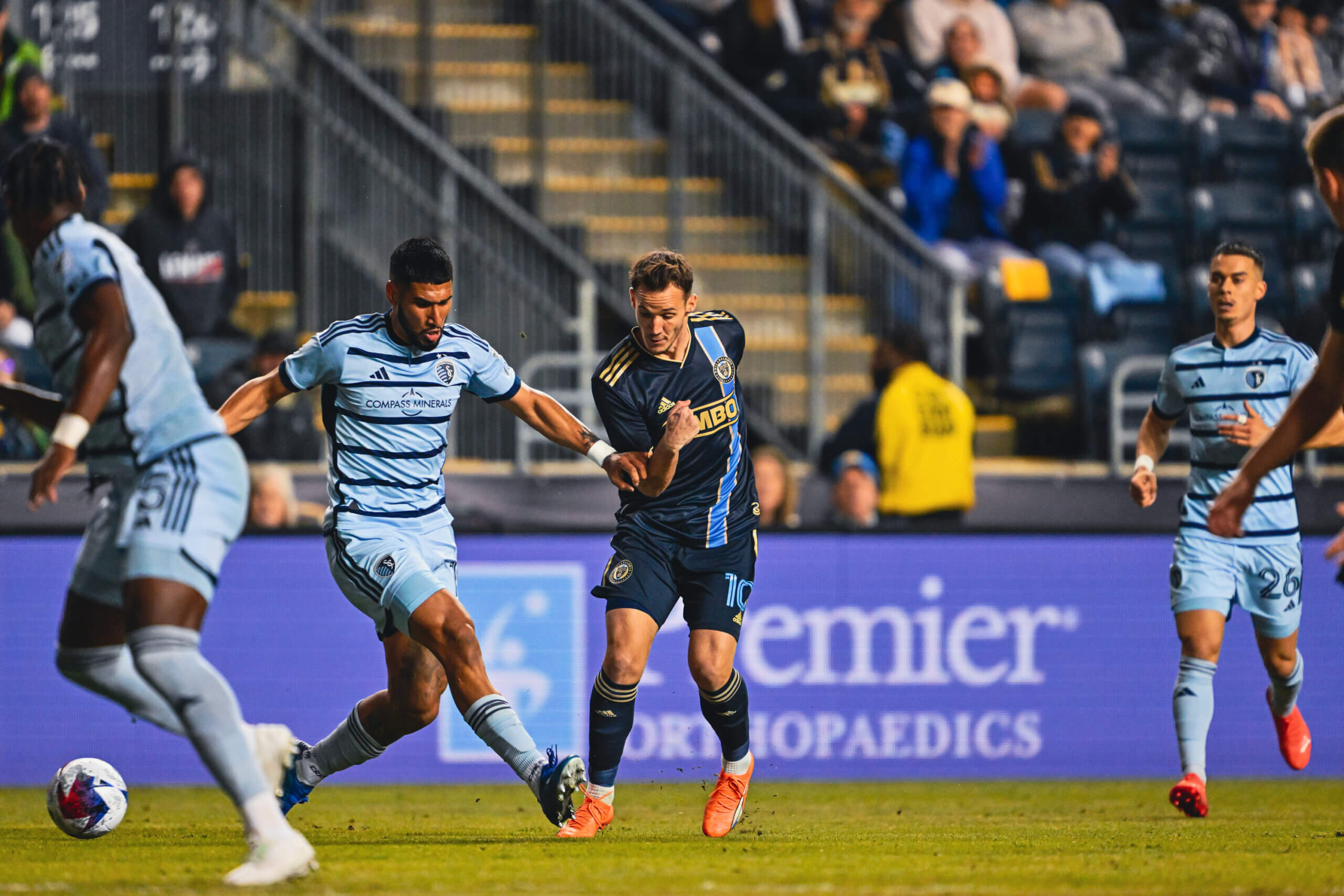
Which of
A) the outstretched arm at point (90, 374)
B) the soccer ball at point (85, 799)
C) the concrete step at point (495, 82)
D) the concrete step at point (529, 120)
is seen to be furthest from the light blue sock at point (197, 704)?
the concrete step at point (495, 82)

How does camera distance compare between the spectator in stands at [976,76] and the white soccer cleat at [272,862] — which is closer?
the white soccer cleat at [272,862]

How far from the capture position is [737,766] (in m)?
8.09

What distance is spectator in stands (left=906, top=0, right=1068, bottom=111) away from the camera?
17750mm

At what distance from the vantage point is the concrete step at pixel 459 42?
1652 cm

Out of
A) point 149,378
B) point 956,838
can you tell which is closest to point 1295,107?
point 956,838

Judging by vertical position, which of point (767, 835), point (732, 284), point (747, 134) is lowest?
point (767, 835)

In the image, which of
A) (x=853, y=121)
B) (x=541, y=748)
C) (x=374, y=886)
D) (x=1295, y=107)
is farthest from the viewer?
(x=1295, y=107)

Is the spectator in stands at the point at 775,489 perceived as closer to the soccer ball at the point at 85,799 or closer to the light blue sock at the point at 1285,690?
the light blue sock at the point at 1285,690

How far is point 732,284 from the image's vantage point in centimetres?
1566

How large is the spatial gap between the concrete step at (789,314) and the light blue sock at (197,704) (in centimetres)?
906

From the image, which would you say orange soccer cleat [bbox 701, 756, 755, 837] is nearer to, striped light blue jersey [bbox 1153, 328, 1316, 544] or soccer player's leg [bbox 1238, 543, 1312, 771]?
striped light blue jersey [bbox 1153, 328, 1316, 544]

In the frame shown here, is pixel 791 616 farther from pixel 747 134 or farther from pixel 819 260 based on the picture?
pixel 747 134

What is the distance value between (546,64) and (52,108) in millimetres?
4177

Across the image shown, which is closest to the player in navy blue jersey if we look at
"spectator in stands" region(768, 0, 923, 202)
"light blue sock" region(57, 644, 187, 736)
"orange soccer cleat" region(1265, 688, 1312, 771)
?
"light blue sock" region(57, 644, 187, 736)
